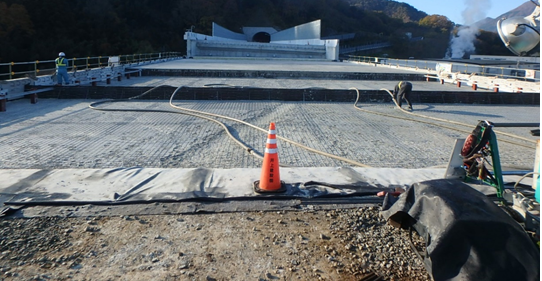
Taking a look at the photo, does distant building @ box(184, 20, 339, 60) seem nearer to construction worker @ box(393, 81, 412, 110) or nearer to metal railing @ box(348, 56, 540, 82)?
metal railing @ box(348, 56, 540, 82)

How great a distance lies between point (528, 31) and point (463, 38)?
85397 millimetres

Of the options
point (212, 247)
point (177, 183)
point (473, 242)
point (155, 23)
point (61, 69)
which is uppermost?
point (155, 23)

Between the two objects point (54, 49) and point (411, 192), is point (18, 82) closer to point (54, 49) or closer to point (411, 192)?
point (411, 192)

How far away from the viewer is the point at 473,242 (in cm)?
263

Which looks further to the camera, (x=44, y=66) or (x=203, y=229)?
(x=44, y=66)

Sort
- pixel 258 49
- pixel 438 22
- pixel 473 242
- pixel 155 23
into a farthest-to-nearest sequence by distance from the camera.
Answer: pixel 438 22
pixel 155 23
pixel 258 49
pixel 473 242

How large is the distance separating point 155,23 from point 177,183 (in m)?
64.9

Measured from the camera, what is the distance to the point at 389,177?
16.8 feet

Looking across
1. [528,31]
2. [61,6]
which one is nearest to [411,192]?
[528,31]

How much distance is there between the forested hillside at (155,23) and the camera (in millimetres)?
41850

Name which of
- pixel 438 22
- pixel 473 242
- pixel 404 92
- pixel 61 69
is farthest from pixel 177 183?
pixel 438 22

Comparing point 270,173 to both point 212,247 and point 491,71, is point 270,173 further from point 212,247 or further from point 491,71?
point 491,71

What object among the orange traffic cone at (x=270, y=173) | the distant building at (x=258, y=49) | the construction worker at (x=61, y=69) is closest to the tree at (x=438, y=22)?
the distant building at (x=258, y=49)

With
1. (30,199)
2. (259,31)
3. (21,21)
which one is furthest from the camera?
(259,31)
